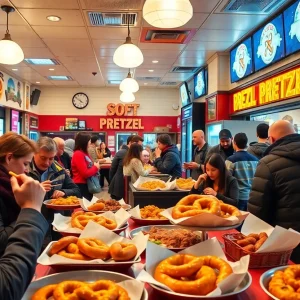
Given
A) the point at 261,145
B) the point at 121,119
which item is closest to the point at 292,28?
the point at 261,145

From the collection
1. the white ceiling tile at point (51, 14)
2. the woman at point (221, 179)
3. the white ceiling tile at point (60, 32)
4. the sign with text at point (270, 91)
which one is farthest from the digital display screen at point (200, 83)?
the woman at point (221, 179)

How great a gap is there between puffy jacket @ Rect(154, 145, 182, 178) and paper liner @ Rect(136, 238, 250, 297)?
3.97 m

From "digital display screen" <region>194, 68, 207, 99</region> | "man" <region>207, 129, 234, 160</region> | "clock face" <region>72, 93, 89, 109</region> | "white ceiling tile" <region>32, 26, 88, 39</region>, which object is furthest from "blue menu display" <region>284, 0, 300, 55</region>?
"clock face" <region>72, 93, 89, 109</region>

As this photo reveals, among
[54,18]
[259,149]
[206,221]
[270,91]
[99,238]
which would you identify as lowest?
[99,238]

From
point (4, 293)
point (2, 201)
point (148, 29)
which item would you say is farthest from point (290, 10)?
point (4, 293)

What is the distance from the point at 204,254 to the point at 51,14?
16.5ft

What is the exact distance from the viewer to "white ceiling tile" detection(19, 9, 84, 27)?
5359 mm

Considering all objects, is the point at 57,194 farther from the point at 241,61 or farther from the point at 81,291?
the point at 241,61

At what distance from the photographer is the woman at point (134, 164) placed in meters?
5.26

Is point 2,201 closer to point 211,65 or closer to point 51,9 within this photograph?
point 51,9

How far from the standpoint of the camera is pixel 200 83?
9305mm

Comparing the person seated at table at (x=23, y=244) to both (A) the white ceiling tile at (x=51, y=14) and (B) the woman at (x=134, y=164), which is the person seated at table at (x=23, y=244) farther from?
(A) the white ceiling tile at (x=51, y=14)

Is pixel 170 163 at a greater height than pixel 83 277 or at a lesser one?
greater

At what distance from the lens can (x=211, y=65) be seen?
837cm
